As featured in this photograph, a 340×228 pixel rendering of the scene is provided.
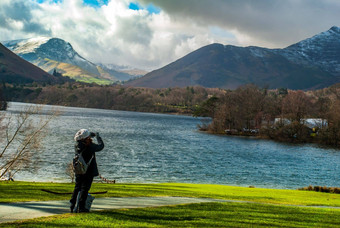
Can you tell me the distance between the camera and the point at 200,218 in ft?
40.5

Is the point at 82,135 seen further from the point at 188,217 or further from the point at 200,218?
the point at 200,218

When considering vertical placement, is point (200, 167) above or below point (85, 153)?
below

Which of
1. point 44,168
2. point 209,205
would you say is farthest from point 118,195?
point 44,168

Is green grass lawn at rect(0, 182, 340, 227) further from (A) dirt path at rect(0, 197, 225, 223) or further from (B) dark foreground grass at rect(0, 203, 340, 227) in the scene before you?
(A) dirt path at rect(0, 197, 225, 223)

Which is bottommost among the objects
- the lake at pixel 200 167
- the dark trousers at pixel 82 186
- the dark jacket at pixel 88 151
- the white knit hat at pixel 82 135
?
the lake at pixel 200 167

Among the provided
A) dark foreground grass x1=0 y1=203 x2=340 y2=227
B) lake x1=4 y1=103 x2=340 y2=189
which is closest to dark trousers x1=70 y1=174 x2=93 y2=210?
dark foreground grass x1=0 y1=203 x2=340 y2=227

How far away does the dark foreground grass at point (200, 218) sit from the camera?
10594 millimetres

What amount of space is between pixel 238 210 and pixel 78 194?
7102mm

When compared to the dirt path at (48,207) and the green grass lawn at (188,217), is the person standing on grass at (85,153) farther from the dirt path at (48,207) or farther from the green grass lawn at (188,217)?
the dirt path at (48,207)

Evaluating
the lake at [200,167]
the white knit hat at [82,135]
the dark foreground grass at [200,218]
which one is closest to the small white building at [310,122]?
the lake at [200,167]

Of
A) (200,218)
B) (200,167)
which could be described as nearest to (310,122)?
(200,167)

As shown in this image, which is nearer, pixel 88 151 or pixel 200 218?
pixel 88 151

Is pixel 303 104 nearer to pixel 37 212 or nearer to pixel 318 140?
pixel 318 140

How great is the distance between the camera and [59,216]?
1134 cm
